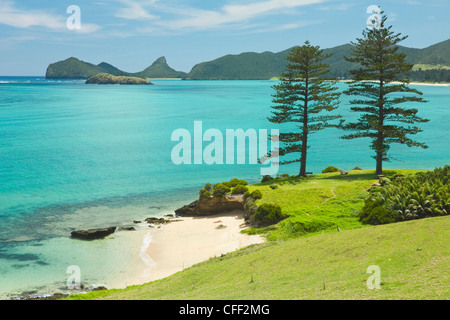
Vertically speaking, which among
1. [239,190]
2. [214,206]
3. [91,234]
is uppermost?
[239,190]

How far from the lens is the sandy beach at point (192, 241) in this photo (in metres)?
A: 27.4

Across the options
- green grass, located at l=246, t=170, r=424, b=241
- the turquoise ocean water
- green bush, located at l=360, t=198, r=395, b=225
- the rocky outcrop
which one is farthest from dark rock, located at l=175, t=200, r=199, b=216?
green bush, located at l=360, t=198, r=395, b=225

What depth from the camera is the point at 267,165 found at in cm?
6366

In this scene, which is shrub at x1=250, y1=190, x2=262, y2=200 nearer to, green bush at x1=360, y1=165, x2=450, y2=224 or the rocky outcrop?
the rocky outcrop

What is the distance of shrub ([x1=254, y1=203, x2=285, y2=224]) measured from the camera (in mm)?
30375

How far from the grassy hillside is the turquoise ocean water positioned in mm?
8285

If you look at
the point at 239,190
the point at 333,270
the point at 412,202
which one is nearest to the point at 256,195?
the point at 239,190

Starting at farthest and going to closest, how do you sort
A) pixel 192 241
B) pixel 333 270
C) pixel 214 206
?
pixel 214 206, pixel 192 241, pixel 333 270

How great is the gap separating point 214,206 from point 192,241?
24.5ft

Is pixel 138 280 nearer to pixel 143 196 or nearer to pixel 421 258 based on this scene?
pixel 421 258

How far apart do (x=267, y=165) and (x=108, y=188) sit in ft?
85.5

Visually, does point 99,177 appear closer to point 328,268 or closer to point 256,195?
point 256,195

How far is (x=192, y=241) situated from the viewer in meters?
31.4

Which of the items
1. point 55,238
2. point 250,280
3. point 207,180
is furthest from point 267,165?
point 250,280
